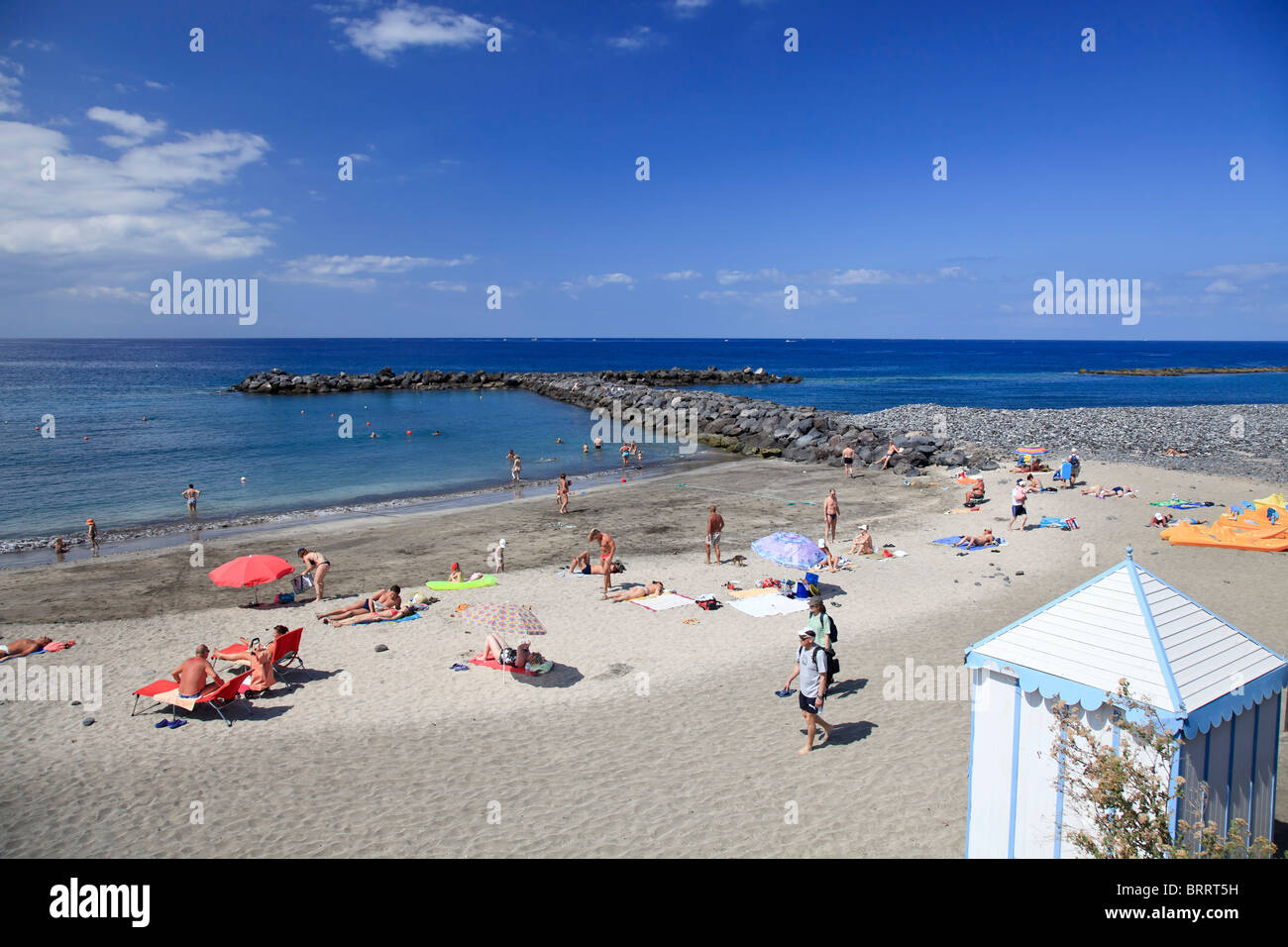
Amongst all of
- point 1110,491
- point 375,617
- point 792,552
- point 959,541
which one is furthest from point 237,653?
point 1110,491

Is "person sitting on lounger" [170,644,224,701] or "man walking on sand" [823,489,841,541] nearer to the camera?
"person sitting on lounger" [170,644,224,701]

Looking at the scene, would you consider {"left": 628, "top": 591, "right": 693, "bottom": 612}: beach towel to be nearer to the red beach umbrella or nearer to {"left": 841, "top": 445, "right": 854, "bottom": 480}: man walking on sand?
the red beach umbrella

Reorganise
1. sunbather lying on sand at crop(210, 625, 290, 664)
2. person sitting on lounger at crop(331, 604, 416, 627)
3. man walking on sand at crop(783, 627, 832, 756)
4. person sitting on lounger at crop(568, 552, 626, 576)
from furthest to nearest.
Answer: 1. person sitting on lounger at crop(568, 552, 626, 576)
2. person sitting on lounger at crop(331, 604, 416, 627)
3. sunbather lying on sand at crop(210, 625, 290, 664)
4. man walking on sand at crop(783, 627, 832, 756)

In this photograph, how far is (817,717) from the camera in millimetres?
8867

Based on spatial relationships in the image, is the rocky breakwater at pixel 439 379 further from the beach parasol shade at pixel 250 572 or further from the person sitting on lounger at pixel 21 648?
the person sitting on lounger at pixel 21 648

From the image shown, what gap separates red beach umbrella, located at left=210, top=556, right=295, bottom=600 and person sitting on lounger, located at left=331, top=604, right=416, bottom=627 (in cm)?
159

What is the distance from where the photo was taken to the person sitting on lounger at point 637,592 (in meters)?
14.9

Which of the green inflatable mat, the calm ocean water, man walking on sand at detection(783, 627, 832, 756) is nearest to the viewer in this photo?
man walking on sand at detection(783, 627, 832, 756)

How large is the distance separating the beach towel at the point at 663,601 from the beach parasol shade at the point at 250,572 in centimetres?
693
